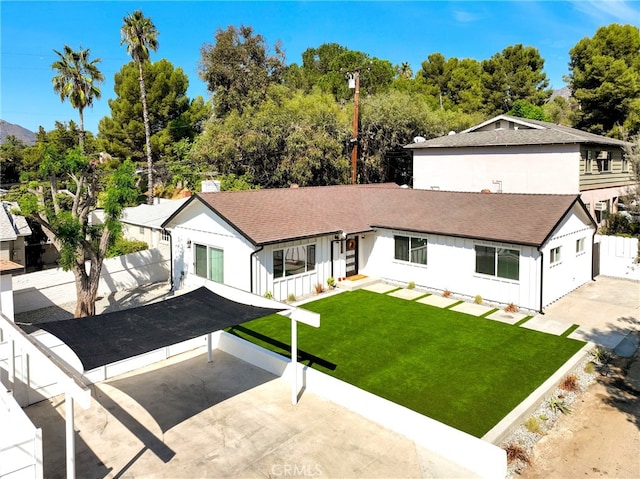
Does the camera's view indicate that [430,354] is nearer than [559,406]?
No

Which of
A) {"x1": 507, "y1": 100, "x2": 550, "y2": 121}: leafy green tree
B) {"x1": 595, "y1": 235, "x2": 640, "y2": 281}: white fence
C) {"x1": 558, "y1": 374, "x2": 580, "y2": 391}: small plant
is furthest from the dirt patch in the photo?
{"x1": 507, "y1": 100, "x2": 550, "y2": 121}: leafy green tree

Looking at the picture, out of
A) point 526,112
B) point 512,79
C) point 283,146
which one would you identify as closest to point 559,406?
point 283,146

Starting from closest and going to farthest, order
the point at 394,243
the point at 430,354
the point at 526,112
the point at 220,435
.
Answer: the point at 220,435, the point at 430,354, the point at 394,243, the point at 526,112

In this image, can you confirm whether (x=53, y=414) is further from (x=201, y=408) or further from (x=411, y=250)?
(x=411, y=250)

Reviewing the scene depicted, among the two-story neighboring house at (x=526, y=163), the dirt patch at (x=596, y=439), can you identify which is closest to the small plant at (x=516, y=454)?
the dirt patch at (x=596, y=439)

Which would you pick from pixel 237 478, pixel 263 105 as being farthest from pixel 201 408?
pixel 263 105

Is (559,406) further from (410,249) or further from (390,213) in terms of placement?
(390,213)
